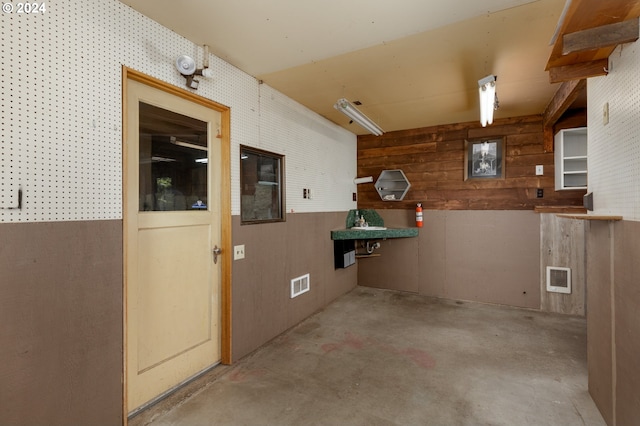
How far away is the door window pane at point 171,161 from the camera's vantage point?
207 cm

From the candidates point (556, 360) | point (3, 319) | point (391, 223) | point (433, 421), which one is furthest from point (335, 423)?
point (391, 223)

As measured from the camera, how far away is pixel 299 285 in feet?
11.8

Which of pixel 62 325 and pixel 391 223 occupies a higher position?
pixel 391 223

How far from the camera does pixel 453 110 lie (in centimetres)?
383

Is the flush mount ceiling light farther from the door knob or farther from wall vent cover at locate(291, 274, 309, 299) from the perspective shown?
wall vent cover at locate(291, 274, 309, 299)

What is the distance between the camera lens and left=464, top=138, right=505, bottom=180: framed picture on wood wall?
166 inches

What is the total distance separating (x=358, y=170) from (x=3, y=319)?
14.9 ft

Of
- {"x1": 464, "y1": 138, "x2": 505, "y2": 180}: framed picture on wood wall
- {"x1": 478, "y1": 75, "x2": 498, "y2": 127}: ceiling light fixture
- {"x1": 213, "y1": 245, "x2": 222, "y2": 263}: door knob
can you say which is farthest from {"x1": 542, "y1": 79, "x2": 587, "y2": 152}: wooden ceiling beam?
{"x1": 213, "y1": 245, "x2": 222, "y2": 263}: door knob

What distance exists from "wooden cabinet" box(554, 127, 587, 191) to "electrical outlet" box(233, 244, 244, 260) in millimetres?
3853

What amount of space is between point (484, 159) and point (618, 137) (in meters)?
2.71

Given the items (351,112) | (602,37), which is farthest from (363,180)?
(602,37)

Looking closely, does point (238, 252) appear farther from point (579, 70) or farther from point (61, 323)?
A: point (579, 70)

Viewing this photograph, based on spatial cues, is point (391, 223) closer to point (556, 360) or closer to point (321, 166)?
point (321, 166)

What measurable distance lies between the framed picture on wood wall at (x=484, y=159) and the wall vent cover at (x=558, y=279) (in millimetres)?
1363
